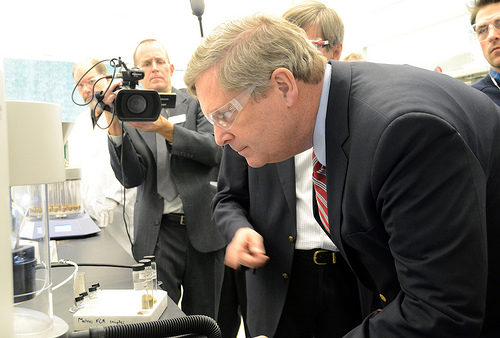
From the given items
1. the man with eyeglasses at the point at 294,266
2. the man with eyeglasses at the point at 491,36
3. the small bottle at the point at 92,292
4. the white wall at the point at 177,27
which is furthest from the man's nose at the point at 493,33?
the white wall at the point at 177,27

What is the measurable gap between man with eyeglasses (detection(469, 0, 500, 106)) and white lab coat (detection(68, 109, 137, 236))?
2038 millimetres

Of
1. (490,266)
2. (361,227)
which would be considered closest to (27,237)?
(361,227)

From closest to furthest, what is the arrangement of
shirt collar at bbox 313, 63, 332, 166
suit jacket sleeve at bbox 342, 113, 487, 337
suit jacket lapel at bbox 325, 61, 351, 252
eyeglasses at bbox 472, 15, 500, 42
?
suit jacket sleeve at bbox 342, 113, 487, 337
suit jacket lapel at bbox 325, 61, 351, 252
shirt collar at bbox 313, 63, 332, 166
eyeglasses at bbox 472, 15, 500, 42

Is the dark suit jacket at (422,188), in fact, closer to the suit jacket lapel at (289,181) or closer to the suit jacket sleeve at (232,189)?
the suit jacket lapel at (289,181)

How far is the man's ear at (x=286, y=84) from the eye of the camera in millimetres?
878

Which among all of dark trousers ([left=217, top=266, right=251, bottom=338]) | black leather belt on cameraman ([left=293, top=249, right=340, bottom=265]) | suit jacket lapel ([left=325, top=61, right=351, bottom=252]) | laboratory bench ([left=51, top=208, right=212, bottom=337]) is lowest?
dark trousers ([left=217, top=266, right=251, bottom=338])

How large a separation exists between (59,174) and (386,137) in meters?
0.52

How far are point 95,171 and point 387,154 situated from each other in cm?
269

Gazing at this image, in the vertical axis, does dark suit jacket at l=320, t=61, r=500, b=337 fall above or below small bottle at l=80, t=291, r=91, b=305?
above

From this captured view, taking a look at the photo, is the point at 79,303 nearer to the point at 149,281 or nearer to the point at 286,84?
the point at 149,281

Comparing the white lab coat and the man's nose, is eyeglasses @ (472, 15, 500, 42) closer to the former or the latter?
the man's nose

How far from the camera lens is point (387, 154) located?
71 cm

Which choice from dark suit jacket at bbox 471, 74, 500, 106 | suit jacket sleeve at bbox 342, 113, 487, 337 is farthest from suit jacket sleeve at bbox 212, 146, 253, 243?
dark suit jacket at bbox 471, 74, 500, 106

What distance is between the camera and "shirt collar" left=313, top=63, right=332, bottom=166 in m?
0.93
